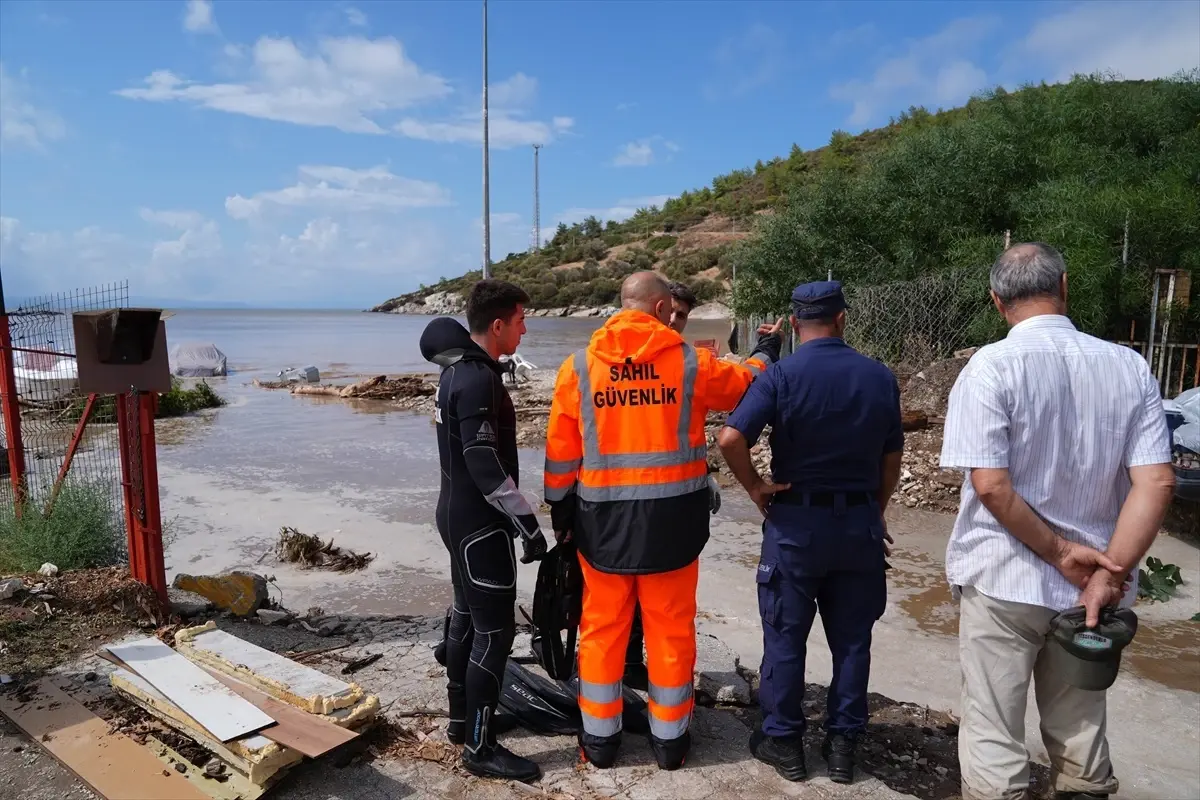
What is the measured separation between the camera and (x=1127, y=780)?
3.60 metres

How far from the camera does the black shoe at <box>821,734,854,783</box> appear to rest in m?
3.10

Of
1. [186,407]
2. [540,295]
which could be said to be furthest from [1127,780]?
[540,295]

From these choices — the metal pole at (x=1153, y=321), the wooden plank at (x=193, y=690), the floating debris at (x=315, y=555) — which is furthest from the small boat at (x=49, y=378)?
the metal pole at (x=1153, y=321)

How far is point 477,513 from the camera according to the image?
316 centimetres

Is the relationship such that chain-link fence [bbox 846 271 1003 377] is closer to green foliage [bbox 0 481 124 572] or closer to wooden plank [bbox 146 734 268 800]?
green foliage [bbox 0 481 124 572]

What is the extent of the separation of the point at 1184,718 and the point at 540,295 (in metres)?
67.6

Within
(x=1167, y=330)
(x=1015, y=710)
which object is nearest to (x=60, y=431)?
(x=1015, y=710)

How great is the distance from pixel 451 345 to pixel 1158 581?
6.02 m

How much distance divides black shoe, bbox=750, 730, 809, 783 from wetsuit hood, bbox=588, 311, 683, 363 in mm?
1676

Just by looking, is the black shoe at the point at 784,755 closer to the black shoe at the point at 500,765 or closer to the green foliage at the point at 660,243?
the black shoe at the point at 500,765

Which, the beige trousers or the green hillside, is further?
the green hillside

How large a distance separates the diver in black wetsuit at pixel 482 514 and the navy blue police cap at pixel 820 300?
126 cm

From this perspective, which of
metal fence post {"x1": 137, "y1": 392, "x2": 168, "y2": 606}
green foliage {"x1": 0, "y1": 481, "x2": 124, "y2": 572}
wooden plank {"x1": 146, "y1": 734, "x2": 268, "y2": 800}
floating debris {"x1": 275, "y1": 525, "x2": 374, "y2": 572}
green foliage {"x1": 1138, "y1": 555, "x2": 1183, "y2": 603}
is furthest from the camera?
floating debris {"x1": 275, "y1": 525, "x2": 374, "y2": 572}

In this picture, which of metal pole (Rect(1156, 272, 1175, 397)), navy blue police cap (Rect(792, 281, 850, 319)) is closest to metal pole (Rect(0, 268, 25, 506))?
navy blue police cap (Rect(792, 281, 850, 319))
